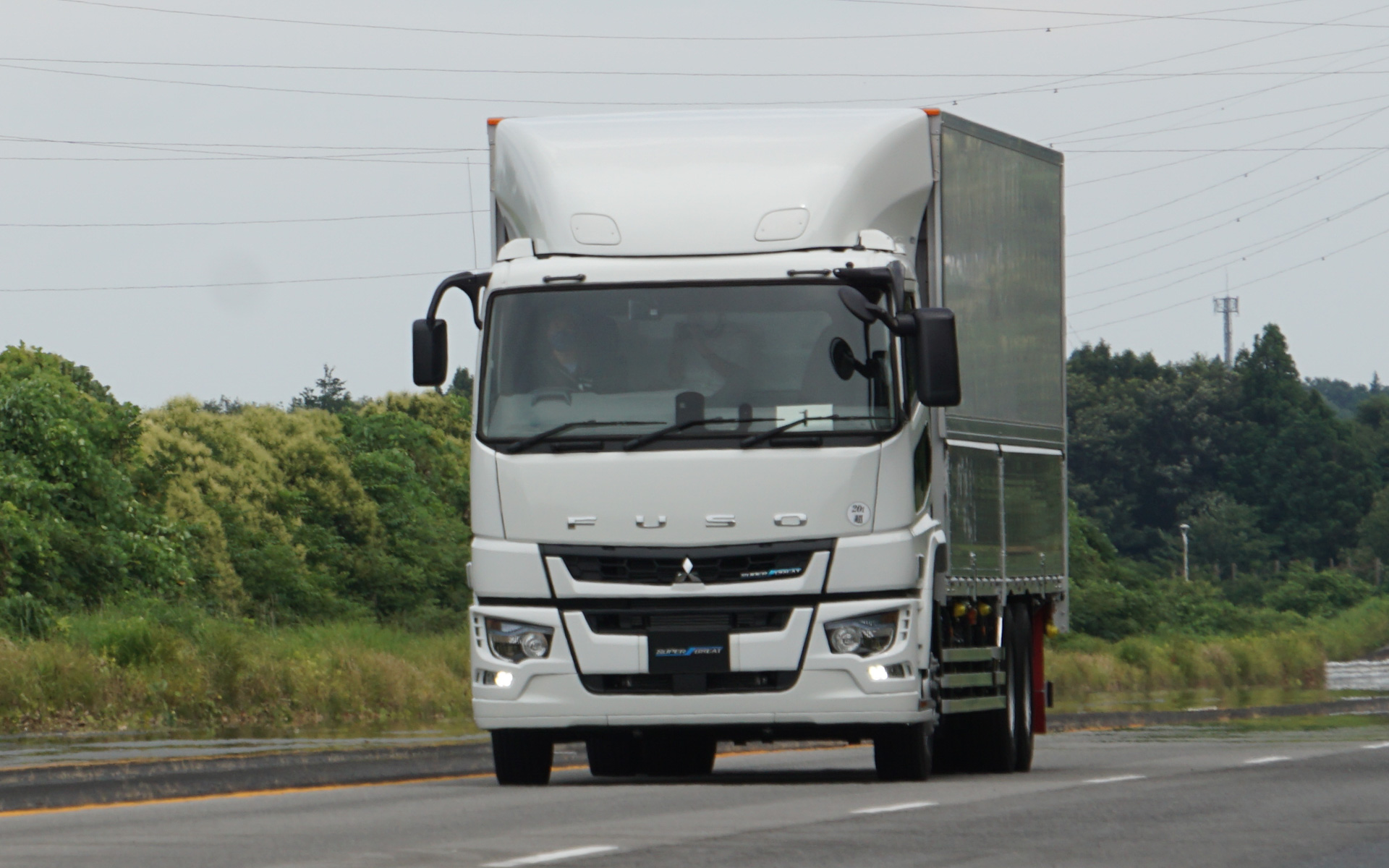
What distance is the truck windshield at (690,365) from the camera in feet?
42.6

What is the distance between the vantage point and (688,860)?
364 inches

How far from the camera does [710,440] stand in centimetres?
1291

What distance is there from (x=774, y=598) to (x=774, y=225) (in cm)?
216

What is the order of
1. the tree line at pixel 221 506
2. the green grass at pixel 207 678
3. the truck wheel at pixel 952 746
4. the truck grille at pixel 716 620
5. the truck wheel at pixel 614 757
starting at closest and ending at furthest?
the truck grille at pixel 716 620 < the truck wheel at pixel 952 746 < the truck wheel at pixel 614 757 < the green grass at pixel 207 678 < the tree line at pixel 221 506

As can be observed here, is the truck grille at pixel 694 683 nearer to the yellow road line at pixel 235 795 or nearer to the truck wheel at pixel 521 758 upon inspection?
the truck wheel at pixel 521 758

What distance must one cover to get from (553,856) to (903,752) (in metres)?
5.08

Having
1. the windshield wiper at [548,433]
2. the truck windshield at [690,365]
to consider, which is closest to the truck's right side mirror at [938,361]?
the truck windshield at [690,365]

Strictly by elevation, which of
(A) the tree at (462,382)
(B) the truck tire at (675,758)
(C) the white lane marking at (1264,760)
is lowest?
(C) the white lane marking at (1264,760)

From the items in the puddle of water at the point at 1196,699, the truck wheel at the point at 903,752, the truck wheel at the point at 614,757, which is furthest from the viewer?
the puddle of water at the point at 1196,699

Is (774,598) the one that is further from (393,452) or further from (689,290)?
(393,452)

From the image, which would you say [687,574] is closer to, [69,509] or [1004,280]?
[1004,280]

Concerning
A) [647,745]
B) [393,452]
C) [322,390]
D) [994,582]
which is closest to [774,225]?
[994,582]

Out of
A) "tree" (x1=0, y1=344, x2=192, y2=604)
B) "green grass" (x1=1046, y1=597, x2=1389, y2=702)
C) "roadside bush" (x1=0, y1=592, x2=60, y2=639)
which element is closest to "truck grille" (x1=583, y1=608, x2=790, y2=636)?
"roadside bush" (x1=0, y1=592, x2=60, y2=639)

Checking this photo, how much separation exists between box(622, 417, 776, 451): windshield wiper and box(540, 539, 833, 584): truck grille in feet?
1.88
